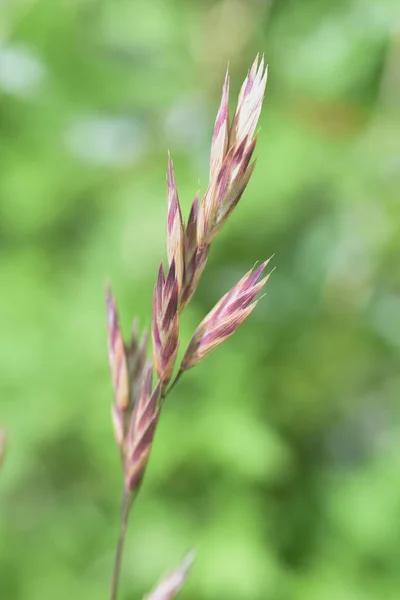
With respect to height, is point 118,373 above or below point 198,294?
above

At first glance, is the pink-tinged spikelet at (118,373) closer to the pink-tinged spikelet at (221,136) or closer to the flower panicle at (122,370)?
the flower panicle at (122,370)

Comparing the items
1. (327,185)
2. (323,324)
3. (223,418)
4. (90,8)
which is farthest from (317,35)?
(223,418)

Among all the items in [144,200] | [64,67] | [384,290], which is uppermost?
[64,67]

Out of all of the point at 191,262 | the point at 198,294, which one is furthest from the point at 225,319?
the point at 198,294

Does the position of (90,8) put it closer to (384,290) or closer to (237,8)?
(237,8)

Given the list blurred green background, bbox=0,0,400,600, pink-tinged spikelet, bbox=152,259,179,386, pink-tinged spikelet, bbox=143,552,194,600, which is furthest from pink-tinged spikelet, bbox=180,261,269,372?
blurred green background, bbox=0,0,400,600

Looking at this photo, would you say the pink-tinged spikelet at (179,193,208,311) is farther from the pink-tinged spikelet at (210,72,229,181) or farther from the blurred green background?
the blurred green background

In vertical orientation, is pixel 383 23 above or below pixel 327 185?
above

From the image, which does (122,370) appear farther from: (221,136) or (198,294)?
(198,294)
